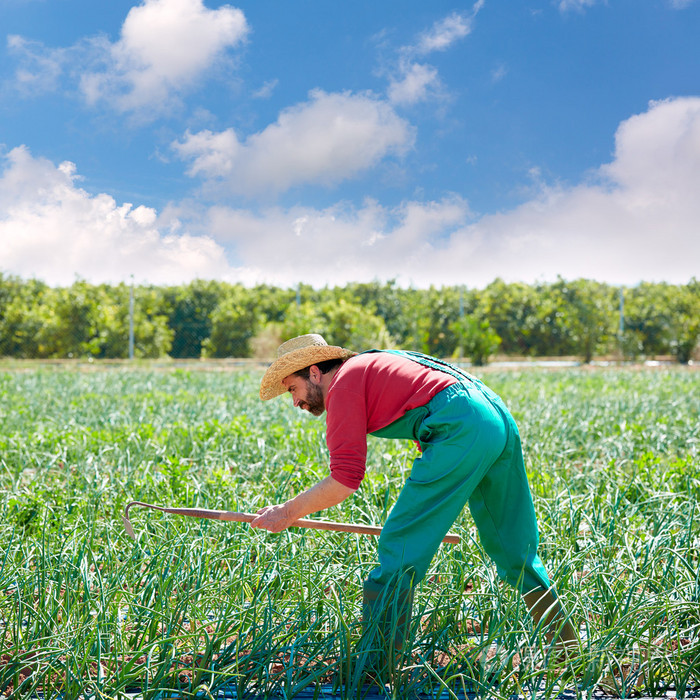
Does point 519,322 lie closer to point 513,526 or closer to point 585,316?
point 585,316

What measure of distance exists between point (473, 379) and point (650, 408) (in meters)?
5.41

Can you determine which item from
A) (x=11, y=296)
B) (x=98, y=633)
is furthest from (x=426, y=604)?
(x=11, y=296)

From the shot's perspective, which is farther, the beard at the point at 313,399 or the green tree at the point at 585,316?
the green tree at the point at 585,316

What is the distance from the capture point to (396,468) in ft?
12.7

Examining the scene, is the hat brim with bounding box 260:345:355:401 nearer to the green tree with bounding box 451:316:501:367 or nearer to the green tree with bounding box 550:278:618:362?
the green tree with bounding box 451:316:501:367

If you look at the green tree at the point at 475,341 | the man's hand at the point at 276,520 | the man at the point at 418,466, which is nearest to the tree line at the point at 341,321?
the green tree at the point at 475,341

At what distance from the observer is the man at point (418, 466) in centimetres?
199

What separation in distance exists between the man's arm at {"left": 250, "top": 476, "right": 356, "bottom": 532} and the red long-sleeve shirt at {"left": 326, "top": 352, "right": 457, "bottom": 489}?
0.03m

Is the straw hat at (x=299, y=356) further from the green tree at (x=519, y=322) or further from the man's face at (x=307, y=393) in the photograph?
the green tree at (x=519, y=322)

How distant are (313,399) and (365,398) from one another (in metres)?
0.27

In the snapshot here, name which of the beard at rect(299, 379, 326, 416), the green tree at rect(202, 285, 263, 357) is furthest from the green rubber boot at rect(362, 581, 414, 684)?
the green tree at rect(202, 285, 263, 357)

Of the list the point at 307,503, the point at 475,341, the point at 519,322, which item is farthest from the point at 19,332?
the point at 307,503

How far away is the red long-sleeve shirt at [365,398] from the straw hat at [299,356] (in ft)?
0.35

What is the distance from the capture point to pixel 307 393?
2.31 metres
